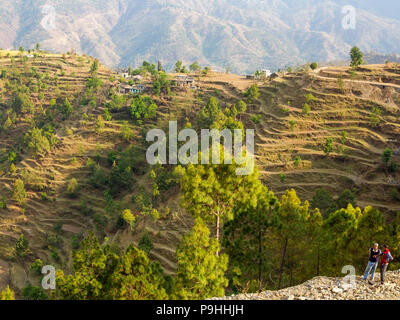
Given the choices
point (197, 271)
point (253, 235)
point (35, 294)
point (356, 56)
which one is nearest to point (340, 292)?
point (253, 235)

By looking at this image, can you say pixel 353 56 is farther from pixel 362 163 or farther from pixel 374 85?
pixel 362 163

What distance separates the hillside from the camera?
124ft

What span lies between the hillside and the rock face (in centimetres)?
2189

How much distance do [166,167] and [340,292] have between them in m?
38.2

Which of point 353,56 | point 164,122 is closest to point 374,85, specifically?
point 353,56

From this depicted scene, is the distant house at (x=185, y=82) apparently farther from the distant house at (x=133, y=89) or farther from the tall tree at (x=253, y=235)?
the tall tree at (x=253, y=235)

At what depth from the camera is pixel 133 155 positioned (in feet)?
178

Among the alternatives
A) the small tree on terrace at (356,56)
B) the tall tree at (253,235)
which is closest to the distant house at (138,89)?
the small tree on terrace at (356,56)

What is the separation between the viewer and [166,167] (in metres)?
48.5

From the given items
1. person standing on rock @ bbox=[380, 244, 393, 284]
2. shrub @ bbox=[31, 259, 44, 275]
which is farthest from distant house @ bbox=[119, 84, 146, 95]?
person standing on rock @ bbox=[380, 244, 393, 284]

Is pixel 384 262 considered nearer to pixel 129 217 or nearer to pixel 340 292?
pixel 340 292
